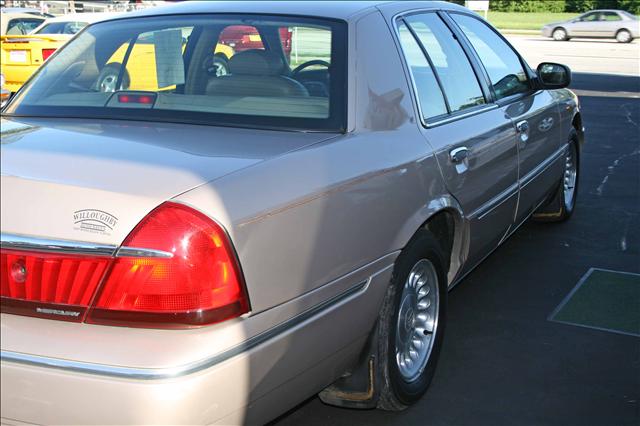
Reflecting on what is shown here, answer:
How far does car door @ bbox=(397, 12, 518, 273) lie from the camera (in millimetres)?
3824

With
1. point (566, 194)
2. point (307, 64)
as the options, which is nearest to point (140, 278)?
point (307, 64)

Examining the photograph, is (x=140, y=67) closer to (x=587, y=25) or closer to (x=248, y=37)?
(x=248, y=37)

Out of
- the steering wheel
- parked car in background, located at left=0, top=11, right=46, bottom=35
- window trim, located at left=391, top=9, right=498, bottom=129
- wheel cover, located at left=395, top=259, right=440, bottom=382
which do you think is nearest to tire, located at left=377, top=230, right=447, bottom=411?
wheel cover, located at left=395, top=259, right=440, bottom=382

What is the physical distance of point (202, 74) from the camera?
12.1 feet

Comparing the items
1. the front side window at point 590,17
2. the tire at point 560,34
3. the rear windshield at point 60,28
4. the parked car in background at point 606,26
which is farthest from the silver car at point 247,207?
the tire at point 560,34

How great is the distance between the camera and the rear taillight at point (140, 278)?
2359 millimetres

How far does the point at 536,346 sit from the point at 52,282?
2.74m

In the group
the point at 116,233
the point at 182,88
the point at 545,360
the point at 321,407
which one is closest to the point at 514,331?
the point at 545,360

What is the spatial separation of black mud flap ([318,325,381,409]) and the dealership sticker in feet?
4.19

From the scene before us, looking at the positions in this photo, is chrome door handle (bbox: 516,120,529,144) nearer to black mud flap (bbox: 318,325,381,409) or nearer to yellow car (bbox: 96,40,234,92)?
yellow car (bbox: 96,40,234,92)

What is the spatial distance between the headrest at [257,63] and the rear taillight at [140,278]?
4.49 ft

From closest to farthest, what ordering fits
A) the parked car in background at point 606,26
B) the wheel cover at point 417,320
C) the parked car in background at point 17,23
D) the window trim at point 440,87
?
the wheel cover at point 417,320, the window trim at point 440,87, the parked car in background at point 17,23, the parked car in background at point 606,26

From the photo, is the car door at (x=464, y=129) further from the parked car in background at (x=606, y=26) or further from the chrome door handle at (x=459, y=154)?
the parked car in background at (x=606, y=26)

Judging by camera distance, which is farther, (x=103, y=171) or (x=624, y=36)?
(x=624, y=36)
